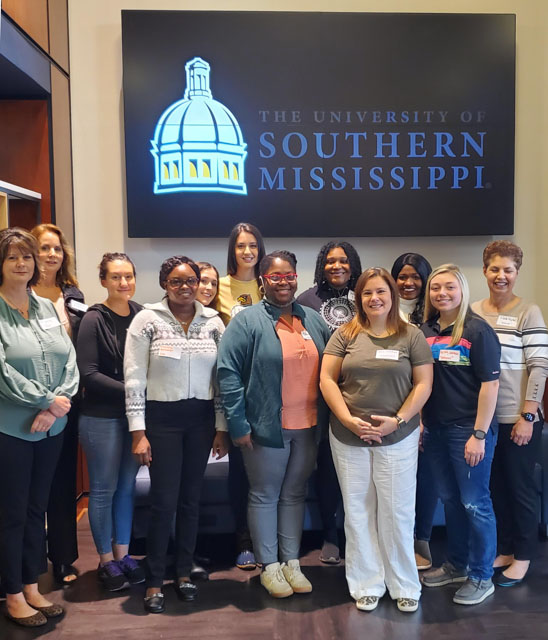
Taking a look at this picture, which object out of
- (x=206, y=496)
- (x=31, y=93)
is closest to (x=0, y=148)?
(x=31, y=93)

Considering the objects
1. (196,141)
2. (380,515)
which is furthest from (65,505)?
(196,141)

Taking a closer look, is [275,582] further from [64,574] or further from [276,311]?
[276,311]

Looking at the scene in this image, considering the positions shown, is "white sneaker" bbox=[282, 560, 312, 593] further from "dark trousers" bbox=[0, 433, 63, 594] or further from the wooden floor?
"dark trousers" bbox=[0, 433, 63, 594]

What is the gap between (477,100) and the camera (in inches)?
169

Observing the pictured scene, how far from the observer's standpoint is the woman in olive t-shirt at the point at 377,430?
2514 mm

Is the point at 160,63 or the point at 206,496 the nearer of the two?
the point at 206,496

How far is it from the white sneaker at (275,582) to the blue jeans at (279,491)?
4cm

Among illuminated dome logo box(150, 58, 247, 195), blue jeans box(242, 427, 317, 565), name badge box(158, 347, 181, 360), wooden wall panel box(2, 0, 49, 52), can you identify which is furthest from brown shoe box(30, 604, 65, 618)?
wooden wall panel box(2, 0, 49, 52)

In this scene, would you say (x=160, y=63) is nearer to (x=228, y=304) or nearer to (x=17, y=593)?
(x=228, y=304)

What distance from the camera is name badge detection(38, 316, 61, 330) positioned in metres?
2.51

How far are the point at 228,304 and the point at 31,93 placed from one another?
2.12m

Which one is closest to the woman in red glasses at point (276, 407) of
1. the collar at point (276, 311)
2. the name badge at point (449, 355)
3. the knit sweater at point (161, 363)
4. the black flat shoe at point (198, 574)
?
the collar at point (276, 311)

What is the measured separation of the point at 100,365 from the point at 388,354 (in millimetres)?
1351

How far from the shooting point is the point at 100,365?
2.74m
